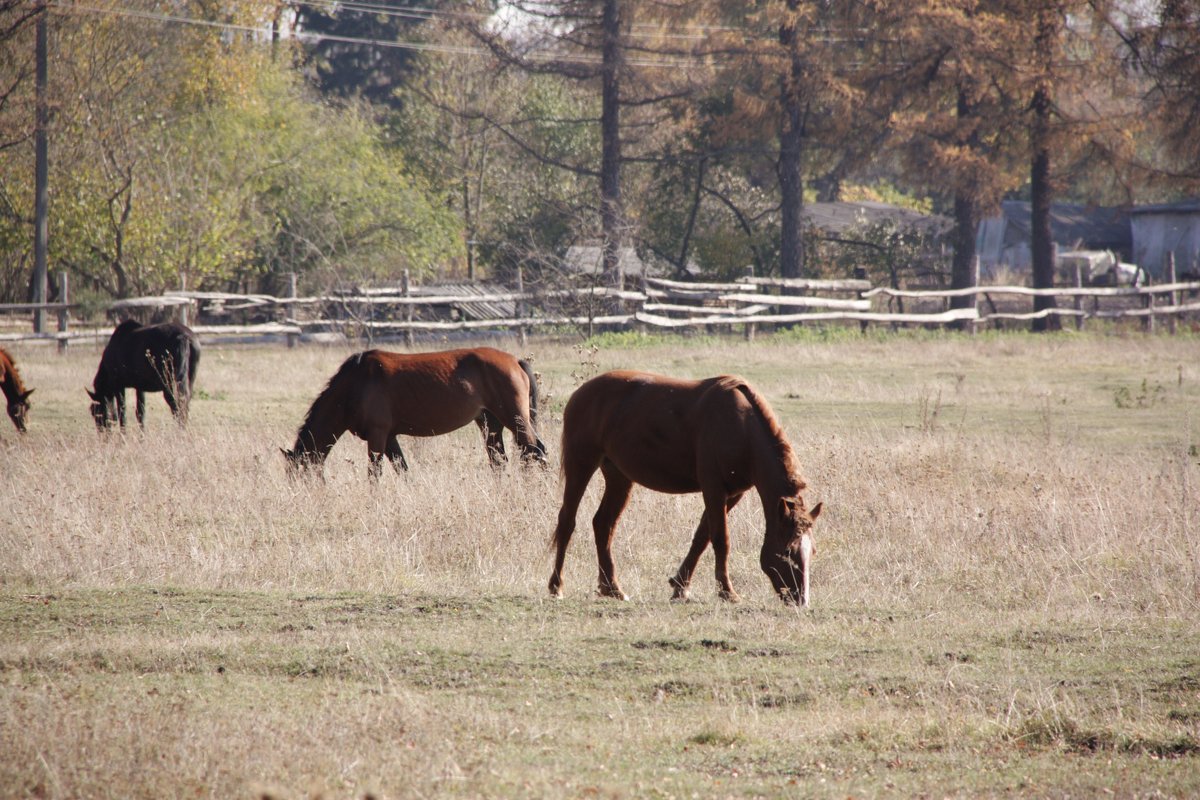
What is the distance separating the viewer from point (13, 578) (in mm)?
7750

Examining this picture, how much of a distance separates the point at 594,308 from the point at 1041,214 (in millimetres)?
12883

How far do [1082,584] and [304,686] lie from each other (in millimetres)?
5076

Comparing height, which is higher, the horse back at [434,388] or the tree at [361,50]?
the tree at [361,50]

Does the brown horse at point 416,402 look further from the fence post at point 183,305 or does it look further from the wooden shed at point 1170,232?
the wooden shed at point 1170,232

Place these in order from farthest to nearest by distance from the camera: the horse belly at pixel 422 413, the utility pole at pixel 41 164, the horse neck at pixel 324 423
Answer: the utility pole at pixel 41 164 < the horse belly at pixel 422 413 < the horse neck at pixel 324 423

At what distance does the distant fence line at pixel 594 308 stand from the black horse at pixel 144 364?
28.4 ft

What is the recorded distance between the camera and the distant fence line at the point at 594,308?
987 inches

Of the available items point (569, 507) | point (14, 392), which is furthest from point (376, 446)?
point (14, 392)

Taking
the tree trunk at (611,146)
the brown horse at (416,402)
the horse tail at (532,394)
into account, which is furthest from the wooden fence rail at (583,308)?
the brown horse at (416,402)

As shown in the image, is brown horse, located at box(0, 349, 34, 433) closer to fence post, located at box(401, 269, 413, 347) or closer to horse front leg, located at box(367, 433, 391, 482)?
horse front leg, located at box(367, 433, 391, 482)

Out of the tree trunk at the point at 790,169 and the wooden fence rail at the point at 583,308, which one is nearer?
the wooden fence rail at the point at 583,308

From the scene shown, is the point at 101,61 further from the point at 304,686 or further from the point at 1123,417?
the point at 304,686

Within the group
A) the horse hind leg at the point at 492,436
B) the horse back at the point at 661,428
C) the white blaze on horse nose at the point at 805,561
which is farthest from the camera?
the horse hind leg at the point at 492,436

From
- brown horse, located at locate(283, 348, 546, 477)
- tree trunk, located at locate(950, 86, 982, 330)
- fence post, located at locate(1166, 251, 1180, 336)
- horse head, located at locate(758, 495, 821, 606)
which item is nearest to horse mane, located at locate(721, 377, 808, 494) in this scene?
horse head, located at locate(758, 495, 821, 606)
